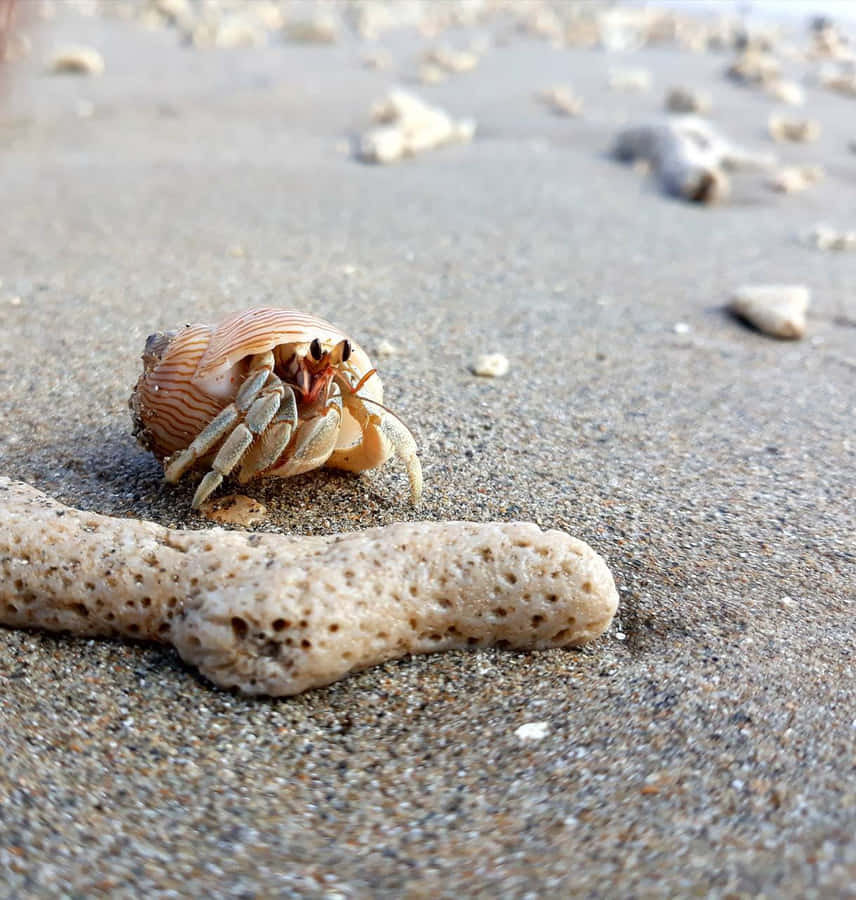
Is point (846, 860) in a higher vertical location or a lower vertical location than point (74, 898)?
higher

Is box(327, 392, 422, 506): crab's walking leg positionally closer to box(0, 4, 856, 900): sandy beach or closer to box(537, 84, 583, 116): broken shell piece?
box(0, 4, 856, 900): sandy beach

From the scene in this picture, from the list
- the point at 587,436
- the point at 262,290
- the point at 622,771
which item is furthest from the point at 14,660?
the point at 262,290

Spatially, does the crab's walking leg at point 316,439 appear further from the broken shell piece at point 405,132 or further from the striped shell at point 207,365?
the broken shell piece at point 405,132

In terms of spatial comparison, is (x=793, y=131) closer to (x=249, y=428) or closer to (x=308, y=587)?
(x=249, y=428)

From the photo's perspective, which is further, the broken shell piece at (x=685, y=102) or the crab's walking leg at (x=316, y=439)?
the broken shell piece at (x=685, y=102)

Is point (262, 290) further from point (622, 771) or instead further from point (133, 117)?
point (133, 117)

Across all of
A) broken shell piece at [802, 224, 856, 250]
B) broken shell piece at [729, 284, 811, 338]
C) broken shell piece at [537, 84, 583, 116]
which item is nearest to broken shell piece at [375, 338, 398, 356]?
broken shell piece at [729, 284, 811, 338]

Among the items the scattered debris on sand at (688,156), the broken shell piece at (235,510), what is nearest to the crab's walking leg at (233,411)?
the broken shell piece at (235,510)
